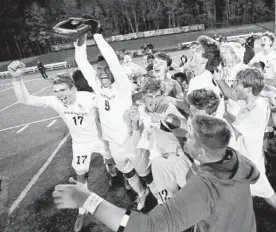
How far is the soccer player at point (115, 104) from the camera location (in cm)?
302

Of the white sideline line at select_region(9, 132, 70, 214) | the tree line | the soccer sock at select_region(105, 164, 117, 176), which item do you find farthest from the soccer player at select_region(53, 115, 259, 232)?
the tree line

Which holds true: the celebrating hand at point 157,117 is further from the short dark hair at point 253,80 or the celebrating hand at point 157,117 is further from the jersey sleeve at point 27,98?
the jersey sleeve at point 27,98

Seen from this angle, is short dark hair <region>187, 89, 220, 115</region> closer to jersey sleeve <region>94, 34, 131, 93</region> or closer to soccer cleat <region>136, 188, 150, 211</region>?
jersey sleeve <region>94, 34, 131, 93</region>

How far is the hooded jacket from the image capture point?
1115 mm

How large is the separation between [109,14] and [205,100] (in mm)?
61775

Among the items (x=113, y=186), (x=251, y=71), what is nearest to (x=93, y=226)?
(x=113, y=186)

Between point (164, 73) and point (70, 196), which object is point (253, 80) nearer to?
point (164, 73)

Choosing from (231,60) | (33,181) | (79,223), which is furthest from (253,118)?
(33,181)

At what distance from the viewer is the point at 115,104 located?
3.13 m

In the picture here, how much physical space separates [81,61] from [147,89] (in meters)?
1.50

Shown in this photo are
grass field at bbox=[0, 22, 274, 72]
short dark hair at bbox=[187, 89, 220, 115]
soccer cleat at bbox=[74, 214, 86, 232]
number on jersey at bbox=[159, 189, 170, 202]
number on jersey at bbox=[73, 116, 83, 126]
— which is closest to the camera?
short dark hair at bbox=[187, 89, 220, 115]

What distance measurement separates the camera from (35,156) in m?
5.99

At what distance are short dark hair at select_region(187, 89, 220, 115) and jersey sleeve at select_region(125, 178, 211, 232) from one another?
48.3 inches

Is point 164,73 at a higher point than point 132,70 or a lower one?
higher
